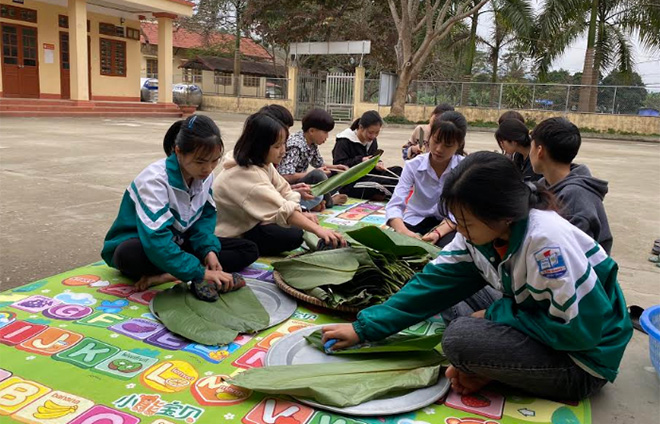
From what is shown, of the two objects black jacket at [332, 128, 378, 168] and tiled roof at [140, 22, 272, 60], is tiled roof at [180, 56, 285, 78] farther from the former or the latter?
black jacket at [332, 128, 378, 168]

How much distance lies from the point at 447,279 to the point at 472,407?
40 cm

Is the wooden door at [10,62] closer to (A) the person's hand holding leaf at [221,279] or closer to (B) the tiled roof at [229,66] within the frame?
(B) the tiled roof at [229,66]

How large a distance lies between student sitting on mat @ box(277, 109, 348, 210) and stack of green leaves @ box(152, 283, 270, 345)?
187 cm

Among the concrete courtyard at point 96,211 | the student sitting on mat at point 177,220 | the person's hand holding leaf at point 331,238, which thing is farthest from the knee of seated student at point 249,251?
the concrete courtyard at point 96,211

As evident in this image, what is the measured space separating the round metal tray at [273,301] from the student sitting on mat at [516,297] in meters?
0.44

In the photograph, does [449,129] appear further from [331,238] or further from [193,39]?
[193,39]

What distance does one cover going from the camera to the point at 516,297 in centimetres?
165

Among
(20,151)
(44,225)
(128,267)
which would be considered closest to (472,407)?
(128,267)

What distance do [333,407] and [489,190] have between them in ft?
2.50

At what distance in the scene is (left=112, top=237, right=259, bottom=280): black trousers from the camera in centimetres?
238

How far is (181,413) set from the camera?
156 centimetres

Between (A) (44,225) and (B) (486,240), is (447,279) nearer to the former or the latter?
(B) (486,240)

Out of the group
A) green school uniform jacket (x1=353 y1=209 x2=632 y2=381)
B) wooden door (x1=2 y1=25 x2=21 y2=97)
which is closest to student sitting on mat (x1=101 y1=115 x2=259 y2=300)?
green school uniform jacket (x1=353 y1=209 x2=632 y2=381)

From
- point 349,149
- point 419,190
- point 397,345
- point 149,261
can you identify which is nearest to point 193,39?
point 349,149
